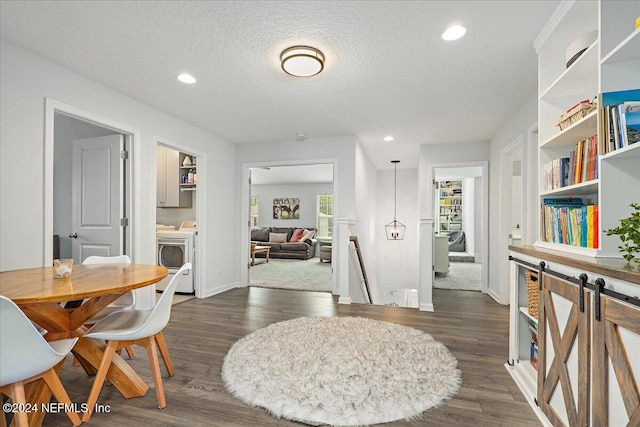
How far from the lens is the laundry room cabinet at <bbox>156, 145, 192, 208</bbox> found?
5023mm

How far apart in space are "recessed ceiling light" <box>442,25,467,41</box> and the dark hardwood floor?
93.2 inches

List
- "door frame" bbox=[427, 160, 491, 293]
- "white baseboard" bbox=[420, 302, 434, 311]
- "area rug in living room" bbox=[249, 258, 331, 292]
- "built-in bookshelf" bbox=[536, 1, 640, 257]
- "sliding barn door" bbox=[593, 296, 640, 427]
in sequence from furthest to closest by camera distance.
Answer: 1. "area rug in living room" bbox=[249, 258, 331, 292]
2. "door frame" bbox=[427, 160, 491, 293]
3. "white baseboard" bbox=[420, 302, 434, 311]
4. "built-in bookshelf" bbox=[536, 1, 640, 257]
5. "sliding barn door" bbox=[593, 296, 640, 427]

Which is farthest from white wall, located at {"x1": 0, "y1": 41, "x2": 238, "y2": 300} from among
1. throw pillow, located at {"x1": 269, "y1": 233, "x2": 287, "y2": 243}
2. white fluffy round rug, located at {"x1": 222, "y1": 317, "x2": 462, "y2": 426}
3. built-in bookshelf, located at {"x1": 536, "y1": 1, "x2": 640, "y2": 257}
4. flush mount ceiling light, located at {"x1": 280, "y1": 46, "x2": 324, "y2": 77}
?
throw pillow, located at {"x1": 269, "y1": 233, "x2": 287, "y2": 243}

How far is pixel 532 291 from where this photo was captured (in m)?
1.97

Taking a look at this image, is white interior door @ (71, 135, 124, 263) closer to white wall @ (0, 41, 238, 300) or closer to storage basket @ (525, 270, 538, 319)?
white wall @ (0, 41, 238, 300)

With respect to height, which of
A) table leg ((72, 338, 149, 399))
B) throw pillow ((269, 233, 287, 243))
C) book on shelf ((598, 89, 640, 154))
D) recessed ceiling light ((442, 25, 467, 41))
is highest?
recessed ceiling light ((442, 25, 467, 41))

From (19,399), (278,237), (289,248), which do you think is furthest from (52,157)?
(278,237)

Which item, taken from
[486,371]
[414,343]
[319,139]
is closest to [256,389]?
[414,343]

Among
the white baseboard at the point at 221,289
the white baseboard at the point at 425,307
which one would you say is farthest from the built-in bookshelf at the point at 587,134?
the white baseboard at the point at 221,289

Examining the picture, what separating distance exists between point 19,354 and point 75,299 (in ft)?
0.89

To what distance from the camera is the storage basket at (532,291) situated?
1.91m

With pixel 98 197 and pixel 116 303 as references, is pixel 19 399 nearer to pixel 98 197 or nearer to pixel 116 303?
pixel 116 303

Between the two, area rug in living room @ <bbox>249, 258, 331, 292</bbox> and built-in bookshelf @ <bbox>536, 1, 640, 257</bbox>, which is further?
area rug in living room @ <bbox>249, 258, 331, 292</bbox>

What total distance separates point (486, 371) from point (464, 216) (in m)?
8.31
